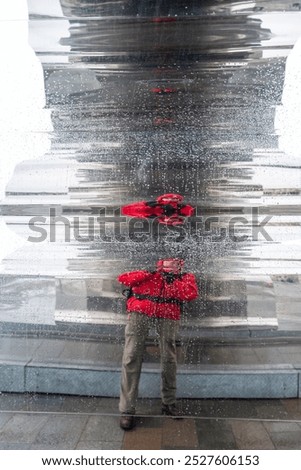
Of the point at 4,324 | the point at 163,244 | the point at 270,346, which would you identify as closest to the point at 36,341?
the point at 4,324

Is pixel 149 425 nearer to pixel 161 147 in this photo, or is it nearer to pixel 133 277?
pixel 133 277

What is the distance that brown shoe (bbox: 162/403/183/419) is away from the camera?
7.40ft

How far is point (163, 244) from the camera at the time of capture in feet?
7.34

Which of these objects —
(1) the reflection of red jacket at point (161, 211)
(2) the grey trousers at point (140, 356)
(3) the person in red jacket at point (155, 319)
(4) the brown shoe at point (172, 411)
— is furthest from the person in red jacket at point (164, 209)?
(4) the brown shoe at point (172, 411)

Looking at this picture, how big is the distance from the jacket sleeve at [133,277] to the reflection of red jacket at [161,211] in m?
0.26

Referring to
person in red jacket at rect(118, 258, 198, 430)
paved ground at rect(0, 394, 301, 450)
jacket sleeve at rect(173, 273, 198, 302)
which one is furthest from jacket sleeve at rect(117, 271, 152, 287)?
paved ground at rect(0, 394, 301, 450)

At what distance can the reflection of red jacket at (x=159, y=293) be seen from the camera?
2172 mm

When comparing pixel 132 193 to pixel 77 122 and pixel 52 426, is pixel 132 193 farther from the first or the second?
pixel 52 426

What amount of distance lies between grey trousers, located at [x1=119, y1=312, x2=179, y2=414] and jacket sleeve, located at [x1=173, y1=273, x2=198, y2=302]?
13 centimetres

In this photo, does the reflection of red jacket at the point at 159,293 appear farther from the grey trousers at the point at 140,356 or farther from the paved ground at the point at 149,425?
the paved ground at the point at 149,425

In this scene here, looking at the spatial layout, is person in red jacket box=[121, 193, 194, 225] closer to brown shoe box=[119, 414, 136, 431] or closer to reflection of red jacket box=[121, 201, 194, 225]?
reflection of red jacket box=[121, 201, 194, 225]

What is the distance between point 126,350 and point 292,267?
0.90 metres

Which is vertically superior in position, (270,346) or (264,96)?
(264,96)

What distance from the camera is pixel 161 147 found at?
7.36 feet
